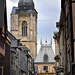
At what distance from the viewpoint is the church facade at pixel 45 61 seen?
12138 cm

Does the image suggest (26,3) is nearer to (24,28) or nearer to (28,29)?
(24,28)

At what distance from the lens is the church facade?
398ft

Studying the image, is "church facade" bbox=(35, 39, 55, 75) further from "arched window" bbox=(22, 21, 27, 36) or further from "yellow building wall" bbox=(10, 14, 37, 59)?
"arched window" bbox=(22, 21, 27, 36)

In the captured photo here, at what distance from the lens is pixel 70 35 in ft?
67.1

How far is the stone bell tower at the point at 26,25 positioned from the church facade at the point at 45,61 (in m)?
2.89

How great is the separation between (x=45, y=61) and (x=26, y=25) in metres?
15.7

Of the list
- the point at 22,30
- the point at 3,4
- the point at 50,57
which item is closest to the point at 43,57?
the point at 50,57

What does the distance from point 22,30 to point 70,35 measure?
4320 inches

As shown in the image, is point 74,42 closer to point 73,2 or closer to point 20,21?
point 73,2

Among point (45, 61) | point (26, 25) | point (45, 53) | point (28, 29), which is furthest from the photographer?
point (26, 25)

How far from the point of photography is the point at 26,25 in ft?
428

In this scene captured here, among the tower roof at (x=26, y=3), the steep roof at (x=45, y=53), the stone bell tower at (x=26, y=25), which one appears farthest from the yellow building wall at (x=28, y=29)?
the tower roof at (x=26, y=3)

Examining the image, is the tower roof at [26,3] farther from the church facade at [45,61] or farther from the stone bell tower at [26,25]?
the church facade at [45,61]

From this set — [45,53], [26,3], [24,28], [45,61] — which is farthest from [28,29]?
[45,61]
